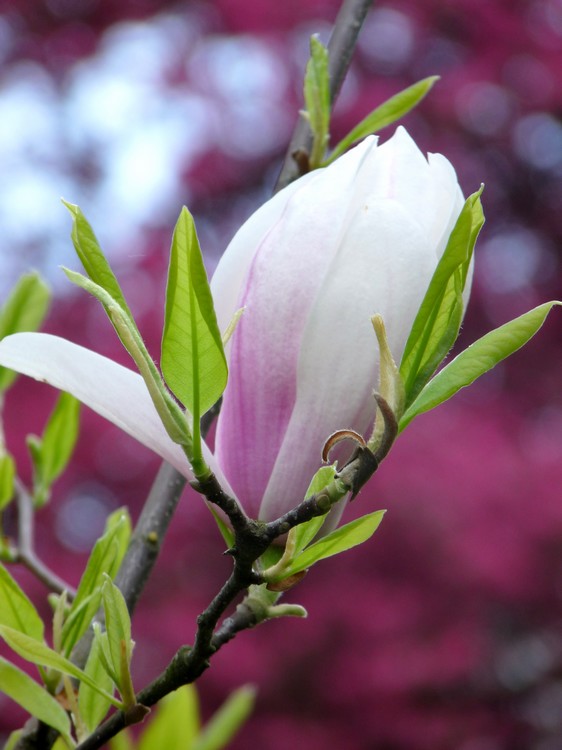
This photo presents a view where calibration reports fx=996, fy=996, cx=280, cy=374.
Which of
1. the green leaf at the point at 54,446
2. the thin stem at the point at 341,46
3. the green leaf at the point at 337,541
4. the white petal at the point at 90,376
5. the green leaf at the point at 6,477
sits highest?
the thin stem at the point at 341,46

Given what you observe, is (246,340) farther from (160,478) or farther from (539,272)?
(539,272)

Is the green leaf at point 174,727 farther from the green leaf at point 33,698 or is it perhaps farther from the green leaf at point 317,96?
the green leaf at point 317,96

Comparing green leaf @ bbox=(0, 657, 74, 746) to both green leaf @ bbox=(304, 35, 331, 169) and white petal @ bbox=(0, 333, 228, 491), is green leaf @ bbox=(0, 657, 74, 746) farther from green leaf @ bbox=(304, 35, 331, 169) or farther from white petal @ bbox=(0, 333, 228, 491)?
green leaf @ bbox=(304, 35, 331, 169)

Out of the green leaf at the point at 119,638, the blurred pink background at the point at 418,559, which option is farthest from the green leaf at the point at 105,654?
the blurred pink background at the point at 418,559

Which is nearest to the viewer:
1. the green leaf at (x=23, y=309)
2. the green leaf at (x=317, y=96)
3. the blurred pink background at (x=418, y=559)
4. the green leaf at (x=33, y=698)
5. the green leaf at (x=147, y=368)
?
the green leaf at (x=147, y=368)

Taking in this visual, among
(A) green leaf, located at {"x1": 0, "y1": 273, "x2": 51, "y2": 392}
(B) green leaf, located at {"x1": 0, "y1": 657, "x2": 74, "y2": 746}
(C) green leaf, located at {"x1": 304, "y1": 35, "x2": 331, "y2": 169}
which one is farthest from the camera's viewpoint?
(A) green leaf, located at {"x1": 0, "y1": 273, "x2": 51, "y2": 392}

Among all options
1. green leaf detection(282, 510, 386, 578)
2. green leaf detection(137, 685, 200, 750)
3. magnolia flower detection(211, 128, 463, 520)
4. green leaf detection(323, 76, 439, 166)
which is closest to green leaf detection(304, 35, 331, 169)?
green leaf detection(323, 76, 439, 166)

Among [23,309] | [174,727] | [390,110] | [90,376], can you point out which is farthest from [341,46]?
[174,727]
